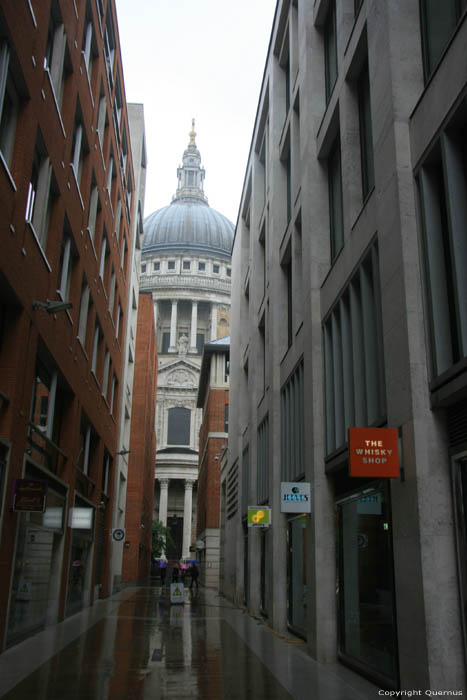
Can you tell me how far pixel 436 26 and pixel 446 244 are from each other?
357 centimetres

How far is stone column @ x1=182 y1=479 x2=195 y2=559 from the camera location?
297 feet

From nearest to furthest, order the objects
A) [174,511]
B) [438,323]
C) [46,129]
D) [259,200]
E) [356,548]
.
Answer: [438,323] → [356,548] → [46,129] → [259,200] → [174,511]

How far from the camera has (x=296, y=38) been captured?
2059 cm

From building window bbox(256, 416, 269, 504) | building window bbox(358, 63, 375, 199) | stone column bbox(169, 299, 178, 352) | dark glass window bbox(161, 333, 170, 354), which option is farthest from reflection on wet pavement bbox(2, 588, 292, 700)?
dark glass window bbox(161, 333, 170, 354)

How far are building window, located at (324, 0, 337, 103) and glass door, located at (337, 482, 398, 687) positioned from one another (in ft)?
33.0

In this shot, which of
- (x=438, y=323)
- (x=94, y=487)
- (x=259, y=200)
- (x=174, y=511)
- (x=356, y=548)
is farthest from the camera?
(x=174, y=511)

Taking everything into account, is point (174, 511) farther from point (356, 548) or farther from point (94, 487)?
point (356, 548)

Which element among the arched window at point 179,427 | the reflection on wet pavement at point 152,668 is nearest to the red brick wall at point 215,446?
the reflection on wet pavement at point 152,668

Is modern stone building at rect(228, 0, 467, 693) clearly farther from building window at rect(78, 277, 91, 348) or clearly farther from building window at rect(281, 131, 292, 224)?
building window at rect(78, 277, 91, 348)

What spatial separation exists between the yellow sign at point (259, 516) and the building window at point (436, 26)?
1285 cm

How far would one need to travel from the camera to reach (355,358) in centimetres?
1236

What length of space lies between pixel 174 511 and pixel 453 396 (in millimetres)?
91427

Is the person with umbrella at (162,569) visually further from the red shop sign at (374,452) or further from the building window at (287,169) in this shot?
the red shop sign at (374,452)

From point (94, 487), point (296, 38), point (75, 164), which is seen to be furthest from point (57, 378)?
point (296, 38)
